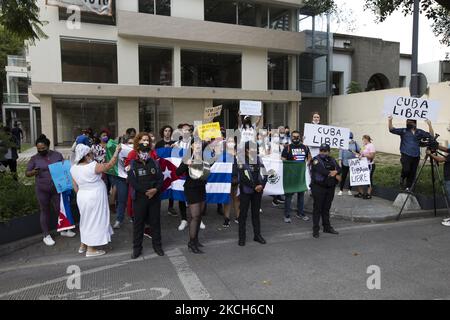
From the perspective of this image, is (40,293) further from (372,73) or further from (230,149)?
(372,73)

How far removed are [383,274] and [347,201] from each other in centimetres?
480

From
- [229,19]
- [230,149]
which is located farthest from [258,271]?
[229,19]

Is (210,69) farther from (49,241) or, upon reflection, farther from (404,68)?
(404,68)

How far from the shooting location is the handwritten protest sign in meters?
6.55

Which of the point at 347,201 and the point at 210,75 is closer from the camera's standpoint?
the point at 347,201

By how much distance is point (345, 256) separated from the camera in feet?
18.9

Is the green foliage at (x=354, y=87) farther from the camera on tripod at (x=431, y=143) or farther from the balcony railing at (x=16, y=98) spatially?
the balcony railing at (x=16, y=98)

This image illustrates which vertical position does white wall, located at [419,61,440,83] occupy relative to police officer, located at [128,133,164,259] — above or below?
above

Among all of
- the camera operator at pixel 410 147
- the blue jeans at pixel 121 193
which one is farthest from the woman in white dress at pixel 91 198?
the camera operator at pixel 410 147

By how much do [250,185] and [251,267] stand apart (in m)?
1.57

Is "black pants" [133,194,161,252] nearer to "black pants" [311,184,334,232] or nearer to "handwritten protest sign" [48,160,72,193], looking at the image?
"handwritten protest sign" [48,160,72,193]

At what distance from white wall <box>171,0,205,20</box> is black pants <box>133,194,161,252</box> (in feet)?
56.5

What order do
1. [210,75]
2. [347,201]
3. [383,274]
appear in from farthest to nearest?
[210,75]
[347,201]
[383,274]

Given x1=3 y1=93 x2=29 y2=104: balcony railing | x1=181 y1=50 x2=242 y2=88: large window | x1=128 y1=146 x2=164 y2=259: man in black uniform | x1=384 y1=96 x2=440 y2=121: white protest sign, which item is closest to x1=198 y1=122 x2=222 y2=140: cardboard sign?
x1=128 y1=146 x2=164 y2=259: man in black uniform
